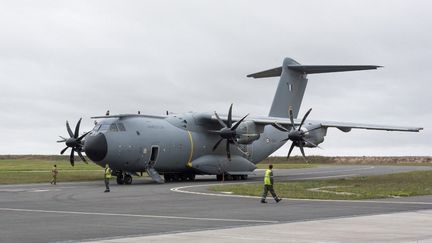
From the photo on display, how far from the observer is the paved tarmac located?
54.9 ft

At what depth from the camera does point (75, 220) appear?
1955 cm

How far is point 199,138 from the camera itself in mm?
48156

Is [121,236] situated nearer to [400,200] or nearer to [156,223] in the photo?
[156,223]

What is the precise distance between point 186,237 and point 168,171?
32288mm

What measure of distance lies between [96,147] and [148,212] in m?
19.8

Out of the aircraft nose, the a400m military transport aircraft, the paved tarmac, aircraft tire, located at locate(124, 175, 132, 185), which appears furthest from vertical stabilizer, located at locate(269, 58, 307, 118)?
the paved tarmac

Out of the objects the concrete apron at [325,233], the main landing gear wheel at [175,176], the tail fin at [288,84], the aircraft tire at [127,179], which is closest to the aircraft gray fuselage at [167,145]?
the aircraft tire at [127,179]

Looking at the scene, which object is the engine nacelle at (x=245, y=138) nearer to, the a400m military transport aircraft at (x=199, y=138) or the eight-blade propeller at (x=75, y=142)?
the a400m military transport aircraft at (x=199, y=138)

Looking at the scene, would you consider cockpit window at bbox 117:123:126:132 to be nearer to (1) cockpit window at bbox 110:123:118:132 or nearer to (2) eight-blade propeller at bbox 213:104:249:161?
(1) cockpit window at bbox 110:123:118:132

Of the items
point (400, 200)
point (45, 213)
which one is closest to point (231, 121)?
point (400, 200)

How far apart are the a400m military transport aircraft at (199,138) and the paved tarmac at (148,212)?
1125 centimetres

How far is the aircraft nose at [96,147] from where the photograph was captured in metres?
41.5

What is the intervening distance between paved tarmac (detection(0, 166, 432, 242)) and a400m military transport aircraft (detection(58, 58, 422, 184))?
36.9 feet

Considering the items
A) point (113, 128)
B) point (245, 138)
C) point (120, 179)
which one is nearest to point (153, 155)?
point (120, 179)
